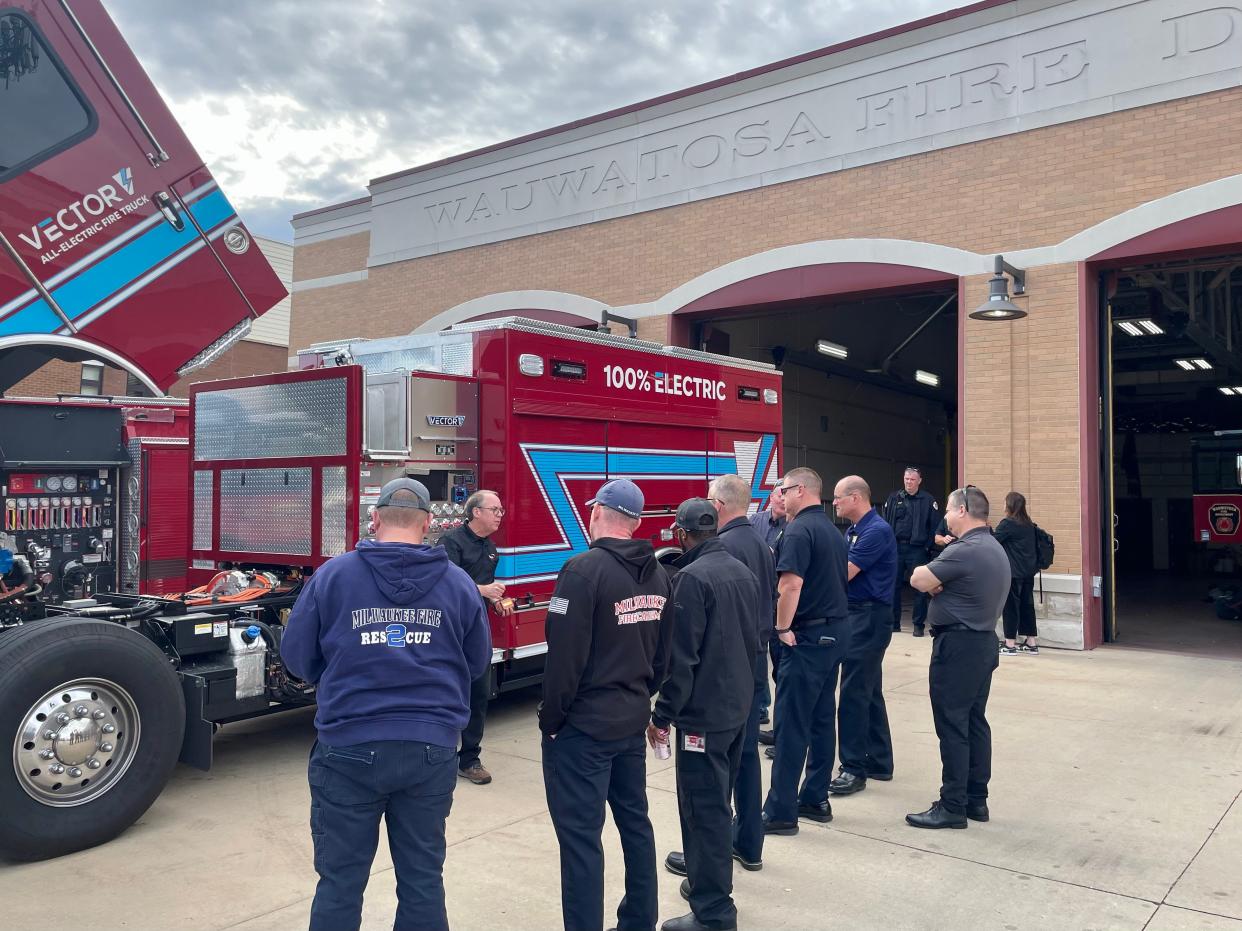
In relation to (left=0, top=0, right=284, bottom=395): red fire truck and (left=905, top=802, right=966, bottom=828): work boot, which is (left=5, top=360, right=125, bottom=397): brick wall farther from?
(left=905, top=802, right=966, bottom=828): work boot

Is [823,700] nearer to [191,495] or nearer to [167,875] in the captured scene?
[167,875]

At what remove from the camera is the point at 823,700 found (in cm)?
554

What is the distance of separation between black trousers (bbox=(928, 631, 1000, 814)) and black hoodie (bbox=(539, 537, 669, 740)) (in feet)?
7.30

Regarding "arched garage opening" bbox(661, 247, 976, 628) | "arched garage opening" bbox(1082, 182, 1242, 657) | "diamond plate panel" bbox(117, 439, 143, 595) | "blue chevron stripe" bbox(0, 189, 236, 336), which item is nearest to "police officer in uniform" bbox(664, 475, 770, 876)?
"blue chevron stripe" bbox(0, 189, 236, 336)

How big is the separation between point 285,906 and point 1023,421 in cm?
1003

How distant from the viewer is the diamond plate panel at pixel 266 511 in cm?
708

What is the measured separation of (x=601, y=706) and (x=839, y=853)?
2083 millimetres

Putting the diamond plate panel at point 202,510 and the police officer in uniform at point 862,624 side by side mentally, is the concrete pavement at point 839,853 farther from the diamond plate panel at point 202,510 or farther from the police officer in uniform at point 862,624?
the diamond plate panel at point 202,510

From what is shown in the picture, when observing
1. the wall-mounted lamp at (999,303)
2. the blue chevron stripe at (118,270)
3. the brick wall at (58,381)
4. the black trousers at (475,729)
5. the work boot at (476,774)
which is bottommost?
the work boot at (476,774)

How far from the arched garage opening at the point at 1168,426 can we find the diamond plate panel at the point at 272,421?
8.62m

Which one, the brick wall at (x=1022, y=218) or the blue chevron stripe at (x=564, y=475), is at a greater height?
the brick wall at (x=1022, y=218)

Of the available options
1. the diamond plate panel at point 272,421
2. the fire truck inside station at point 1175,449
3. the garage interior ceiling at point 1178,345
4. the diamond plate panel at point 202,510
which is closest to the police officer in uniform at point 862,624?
the diamond plate panel at point 272,421

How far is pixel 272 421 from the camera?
24.0 ft

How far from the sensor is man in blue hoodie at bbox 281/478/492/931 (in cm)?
317
